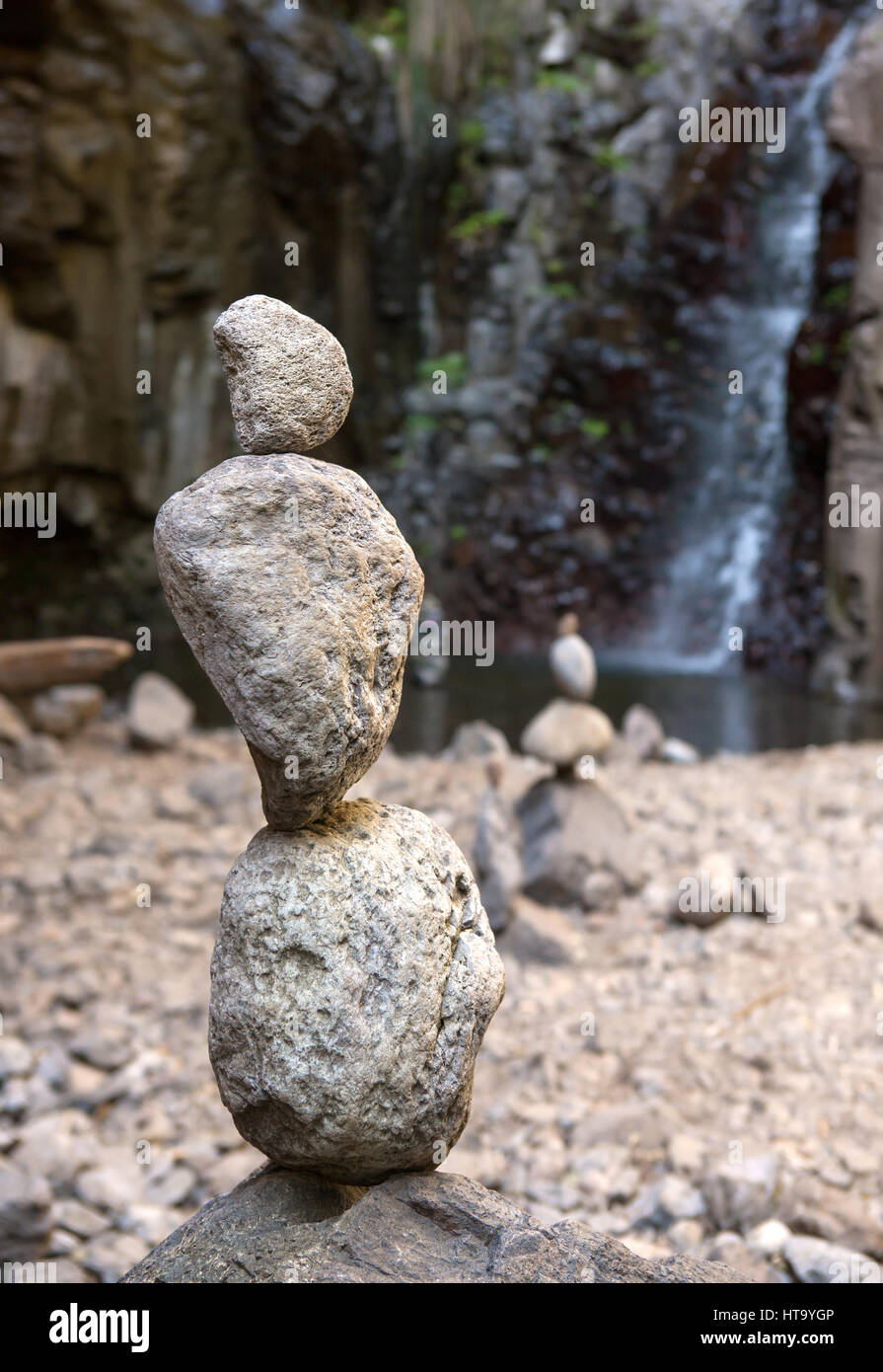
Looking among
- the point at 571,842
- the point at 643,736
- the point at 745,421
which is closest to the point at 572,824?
the point at 571,842

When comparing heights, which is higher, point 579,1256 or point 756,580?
point 756,580

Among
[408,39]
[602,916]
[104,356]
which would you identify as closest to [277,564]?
[602,916]

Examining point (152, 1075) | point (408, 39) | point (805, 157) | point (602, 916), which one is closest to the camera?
point (152, 1075)

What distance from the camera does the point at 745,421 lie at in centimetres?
1311

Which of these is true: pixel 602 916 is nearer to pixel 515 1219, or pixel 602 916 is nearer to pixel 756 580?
pixel 515 1219

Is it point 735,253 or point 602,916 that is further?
point 735,253

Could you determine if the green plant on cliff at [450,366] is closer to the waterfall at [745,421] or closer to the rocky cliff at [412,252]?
the rocky cliff at [412,252]

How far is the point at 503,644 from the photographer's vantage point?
13422 millimetres

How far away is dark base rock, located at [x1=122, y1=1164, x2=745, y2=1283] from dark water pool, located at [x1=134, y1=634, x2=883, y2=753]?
21.0 feet

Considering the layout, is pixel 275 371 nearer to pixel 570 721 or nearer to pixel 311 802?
pixel 311 802

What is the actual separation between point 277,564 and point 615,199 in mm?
13345

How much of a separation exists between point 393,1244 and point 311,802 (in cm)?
77

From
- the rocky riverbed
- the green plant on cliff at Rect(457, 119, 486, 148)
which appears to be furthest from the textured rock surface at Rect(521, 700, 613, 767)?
the green plant on cliff at Rect(457, 119, 486, 148)

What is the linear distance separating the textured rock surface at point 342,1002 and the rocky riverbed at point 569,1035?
1.55 metres
